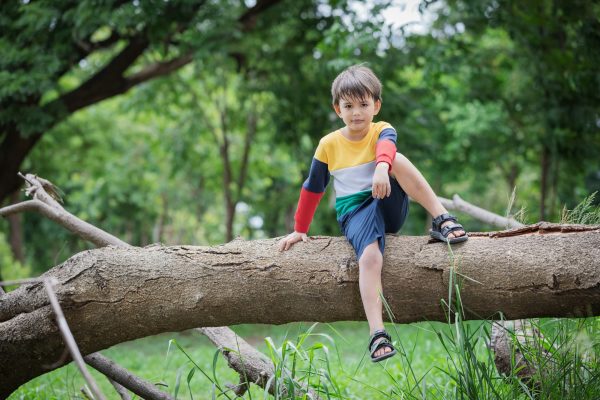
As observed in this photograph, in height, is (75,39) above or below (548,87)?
below

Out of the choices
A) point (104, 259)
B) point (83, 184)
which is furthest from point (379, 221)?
point (83, 184)

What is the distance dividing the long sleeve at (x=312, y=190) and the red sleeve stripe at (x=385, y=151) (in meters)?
0.39

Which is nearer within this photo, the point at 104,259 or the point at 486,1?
the point at 104,259

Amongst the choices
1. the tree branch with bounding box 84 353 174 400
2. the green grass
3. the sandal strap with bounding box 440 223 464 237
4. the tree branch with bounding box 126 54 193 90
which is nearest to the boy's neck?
the sandal strap with bounding box 440 223 464 237

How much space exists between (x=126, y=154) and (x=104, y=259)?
17.6 m

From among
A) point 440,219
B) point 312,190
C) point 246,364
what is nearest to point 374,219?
point 440,219

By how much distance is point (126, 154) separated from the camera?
20.4 m

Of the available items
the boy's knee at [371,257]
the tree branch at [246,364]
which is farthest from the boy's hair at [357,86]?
the tree branch at [246,364]

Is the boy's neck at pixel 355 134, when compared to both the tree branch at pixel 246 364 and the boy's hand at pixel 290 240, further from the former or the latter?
the tree branch at pixel 246 364

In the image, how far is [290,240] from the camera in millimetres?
3338

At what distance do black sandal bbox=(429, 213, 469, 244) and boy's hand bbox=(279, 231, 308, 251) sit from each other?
0.63 meters

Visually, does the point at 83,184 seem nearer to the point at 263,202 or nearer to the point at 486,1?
the point at 263,202

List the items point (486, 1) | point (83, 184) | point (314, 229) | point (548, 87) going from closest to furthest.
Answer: point (486, 1), point (548, 87), point (314, 229), point (83, 184)

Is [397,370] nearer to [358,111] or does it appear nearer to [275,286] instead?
[275,286]
